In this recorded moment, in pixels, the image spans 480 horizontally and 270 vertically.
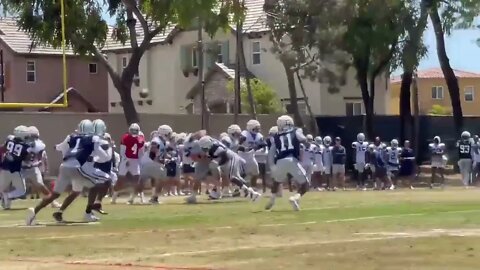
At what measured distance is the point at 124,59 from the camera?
224 feet

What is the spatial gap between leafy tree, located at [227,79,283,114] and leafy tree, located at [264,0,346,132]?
9436 mm

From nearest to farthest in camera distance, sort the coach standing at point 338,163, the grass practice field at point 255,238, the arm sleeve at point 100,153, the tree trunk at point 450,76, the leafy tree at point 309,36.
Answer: the grass practice field at point 255,238
the arm sleeve at point 100,153
the coach standing at point 338,163
the leafy tree at point 309,36
the tree trunk at point 450,76

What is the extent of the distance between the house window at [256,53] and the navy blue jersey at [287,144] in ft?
124

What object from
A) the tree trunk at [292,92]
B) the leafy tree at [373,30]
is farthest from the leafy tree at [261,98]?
the leafy tree at [373,30]

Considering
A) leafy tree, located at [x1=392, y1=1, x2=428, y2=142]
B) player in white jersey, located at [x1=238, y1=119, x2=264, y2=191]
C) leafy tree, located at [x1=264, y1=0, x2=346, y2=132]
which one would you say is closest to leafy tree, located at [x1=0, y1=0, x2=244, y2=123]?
leafy tree, located at [x1=264, y1=0, x2=346, y2=132]

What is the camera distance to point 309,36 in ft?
147

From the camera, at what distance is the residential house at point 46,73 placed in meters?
60.8

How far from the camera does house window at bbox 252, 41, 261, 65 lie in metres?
60.6

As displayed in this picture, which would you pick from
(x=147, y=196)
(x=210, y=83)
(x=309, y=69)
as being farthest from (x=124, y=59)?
(x=147, y=196)

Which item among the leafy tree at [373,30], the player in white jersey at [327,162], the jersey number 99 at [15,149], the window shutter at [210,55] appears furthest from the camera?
the window shutter at [210,55]

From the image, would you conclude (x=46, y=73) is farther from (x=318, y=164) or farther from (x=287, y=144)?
(x=287, y=144)

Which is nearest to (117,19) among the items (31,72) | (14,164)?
(14,164)

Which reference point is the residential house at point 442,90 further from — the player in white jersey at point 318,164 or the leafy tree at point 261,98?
the player in white jersey at point 318,164

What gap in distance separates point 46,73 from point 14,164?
41058 mm
